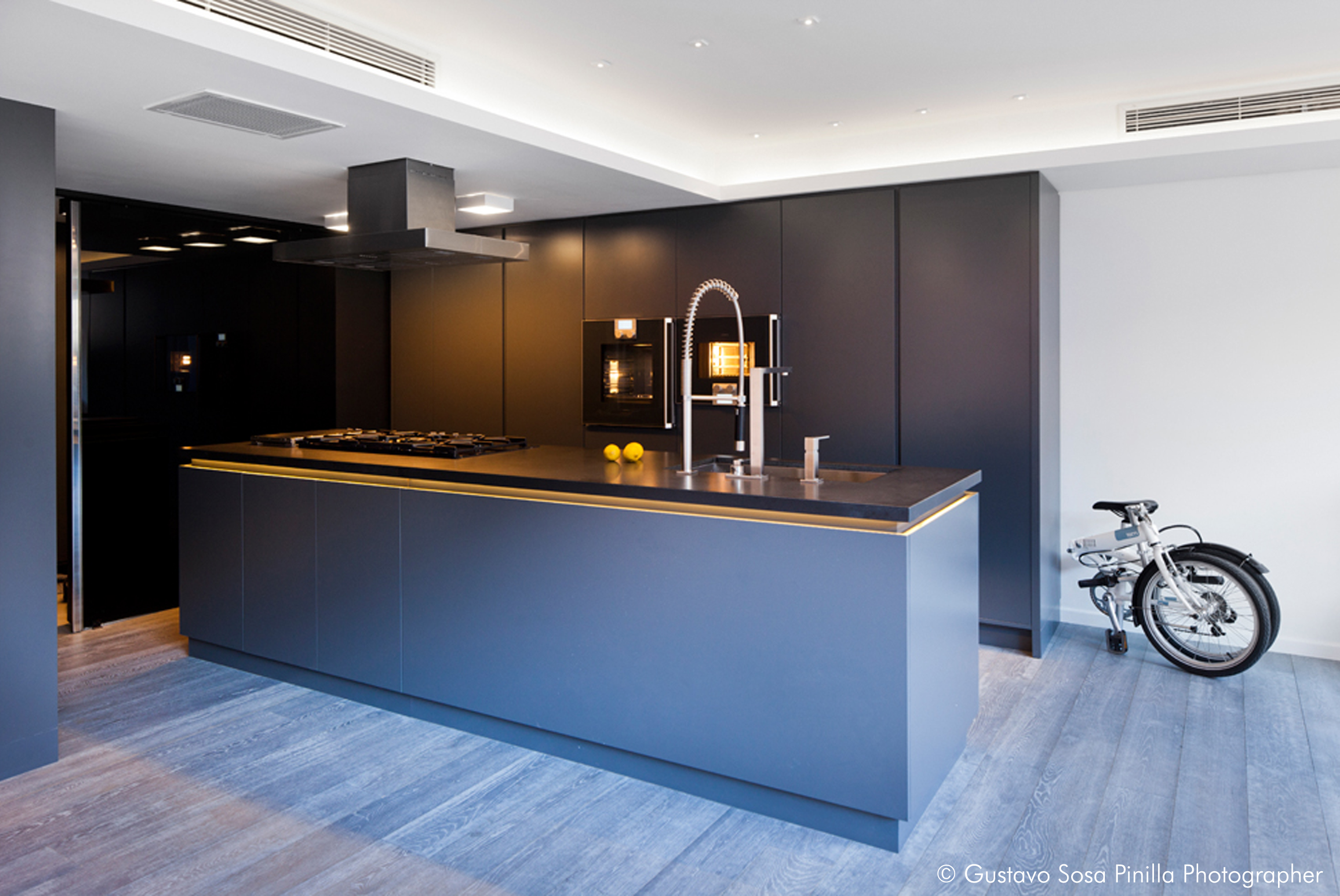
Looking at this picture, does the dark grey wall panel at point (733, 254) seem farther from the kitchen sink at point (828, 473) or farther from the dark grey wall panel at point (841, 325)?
the kitchen sink at point (828, 473)

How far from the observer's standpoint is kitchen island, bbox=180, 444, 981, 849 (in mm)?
2547

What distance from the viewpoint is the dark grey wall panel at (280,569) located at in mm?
3779

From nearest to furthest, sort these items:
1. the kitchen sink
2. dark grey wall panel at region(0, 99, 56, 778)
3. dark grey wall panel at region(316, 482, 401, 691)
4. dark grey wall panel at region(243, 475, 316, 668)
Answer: dark grey wall panel at region(0, 99, 56, 778), the kitchen sink, dark grey wall panel at region(316, 482, 401, 691), dark grey wall panel at region(243, 475, 316, 668)

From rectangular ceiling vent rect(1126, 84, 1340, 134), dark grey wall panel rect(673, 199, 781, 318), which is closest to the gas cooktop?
dark grey wall panel rect(673, 199, 781, 318)

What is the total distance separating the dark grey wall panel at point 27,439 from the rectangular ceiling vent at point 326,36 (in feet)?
2.84

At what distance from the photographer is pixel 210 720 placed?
3523 millimetres

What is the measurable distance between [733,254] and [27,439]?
3.34 metres

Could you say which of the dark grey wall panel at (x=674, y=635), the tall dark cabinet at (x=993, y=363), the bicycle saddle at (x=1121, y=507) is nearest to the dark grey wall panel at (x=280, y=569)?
the dark grey wall panel at (x=674, y=635)

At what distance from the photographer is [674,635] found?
2854 mm

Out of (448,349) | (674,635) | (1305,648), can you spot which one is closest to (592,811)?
(674,635)

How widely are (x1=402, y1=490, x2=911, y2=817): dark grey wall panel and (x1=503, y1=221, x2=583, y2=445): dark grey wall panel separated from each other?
2250 mm

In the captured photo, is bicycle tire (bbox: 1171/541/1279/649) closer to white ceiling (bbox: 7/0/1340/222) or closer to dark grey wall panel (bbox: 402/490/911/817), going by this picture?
white ceiling (bbox: 7/0/1340/222)

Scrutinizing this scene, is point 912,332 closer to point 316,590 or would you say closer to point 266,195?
point 316,590

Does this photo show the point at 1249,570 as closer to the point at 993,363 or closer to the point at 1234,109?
the point at 993,363
